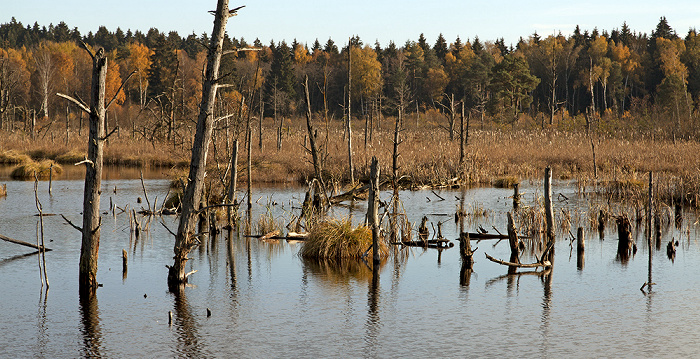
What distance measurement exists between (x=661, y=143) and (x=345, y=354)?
30938 millimetres

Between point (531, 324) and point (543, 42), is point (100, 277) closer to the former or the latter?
point (531, 324)

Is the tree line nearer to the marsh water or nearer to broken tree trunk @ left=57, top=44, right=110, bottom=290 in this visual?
the marsh water

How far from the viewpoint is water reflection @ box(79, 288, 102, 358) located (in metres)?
8.57

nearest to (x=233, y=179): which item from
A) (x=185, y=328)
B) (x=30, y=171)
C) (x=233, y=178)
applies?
(x=233, y=178)

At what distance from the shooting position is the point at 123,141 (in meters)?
46.1

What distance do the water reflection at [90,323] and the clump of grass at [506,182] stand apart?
20.3m

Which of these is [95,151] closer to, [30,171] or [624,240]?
[624,240]

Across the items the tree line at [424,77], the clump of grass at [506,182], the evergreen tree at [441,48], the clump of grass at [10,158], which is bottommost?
the clump of grass at [506,182]

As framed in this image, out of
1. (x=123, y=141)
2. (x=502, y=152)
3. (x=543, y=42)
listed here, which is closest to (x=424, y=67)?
(x=543, y=42)

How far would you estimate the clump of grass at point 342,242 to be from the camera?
14.2m

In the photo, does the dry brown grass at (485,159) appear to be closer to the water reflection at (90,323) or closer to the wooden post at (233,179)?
the wooden post at (233,179)

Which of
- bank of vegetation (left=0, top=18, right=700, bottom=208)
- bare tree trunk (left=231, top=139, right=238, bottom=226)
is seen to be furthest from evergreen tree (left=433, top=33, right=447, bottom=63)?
bare tree trunk (left=231, top=139, right=238, bottom=226)

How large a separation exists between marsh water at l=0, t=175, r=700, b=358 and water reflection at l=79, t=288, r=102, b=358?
0.13ft

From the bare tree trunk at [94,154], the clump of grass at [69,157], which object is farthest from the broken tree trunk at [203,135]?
the clump of grass at [69,157]
